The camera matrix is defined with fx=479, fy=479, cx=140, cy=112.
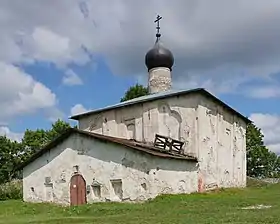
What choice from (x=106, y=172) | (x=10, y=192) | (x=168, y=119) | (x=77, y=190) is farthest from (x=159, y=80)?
(x=10, y=192)

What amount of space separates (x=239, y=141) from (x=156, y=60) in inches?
332

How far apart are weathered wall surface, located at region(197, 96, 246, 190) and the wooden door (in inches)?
261

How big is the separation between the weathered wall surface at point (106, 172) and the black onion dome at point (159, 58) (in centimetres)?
889

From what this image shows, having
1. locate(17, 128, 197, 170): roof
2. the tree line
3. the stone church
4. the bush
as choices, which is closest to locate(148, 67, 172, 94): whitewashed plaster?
the stone church

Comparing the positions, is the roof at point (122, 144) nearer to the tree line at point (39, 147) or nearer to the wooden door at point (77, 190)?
the wooden door at point (77, 190)

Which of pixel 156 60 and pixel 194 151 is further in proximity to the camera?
pixel 156 60

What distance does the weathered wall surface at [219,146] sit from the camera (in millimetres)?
28078

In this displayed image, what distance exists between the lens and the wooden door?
25.4 m

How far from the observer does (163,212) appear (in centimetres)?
1766

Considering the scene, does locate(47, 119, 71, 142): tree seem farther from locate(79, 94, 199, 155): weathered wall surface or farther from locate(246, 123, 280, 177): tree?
locate(79, 94, 199, 155): weathered wall surface

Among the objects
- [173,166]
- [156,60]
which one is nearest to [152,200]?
[173,166]

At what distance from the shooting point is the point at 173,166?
2423cm

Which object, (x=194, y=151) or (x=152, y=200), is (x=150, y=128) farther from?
(x=152, y=200)

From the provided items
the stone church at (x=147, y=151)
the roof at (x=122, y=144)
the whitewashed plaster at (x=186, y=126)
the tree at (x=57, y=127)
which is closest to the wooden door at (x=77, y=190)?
the stone church at (x=147, y=151)
